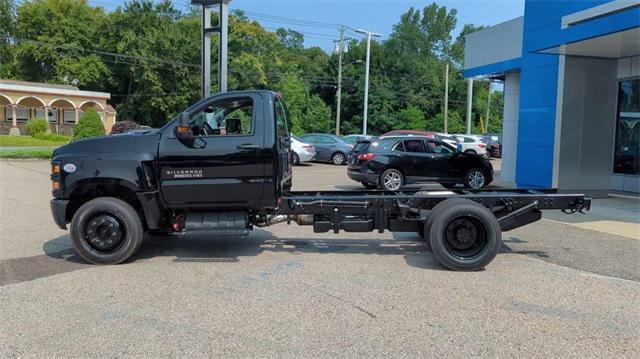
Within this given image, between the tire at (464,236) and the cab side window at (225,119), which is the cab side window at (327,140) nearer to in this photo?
the cab side window at (225,119)

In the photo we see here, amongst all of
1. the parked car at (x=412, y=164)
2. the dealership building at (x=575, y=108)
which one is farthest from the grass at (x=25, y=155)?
the dealership building at (x=575, y=108)

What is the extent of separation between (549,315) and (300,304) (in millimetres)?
2383

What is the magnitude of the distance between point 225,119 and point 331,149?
717 inches

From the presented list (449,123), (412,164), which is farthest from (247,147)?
(449,123)

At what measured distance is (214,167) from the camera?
664 cm

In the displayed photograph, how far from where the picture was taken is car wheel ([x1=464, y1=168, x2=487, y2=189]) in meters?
15.1

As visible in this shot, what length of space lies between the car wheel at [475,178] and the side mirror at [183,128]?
10.4 meters

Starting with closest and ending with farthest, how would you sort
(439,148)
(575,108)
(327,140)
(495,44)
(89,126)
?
(575,108), (439,148), (495,44), (327,140), (89,126)

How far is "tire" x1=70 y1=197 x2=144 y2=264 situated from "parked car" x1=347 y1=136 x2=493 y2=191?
29.6 feet

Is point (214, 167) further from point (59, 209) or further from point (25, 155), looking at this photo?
point (25, 155)

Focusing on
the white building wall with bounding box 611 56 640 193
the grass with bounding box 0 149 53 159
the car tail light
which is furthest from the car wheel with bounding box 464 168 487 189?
the grass with bounding box 0 149 53 159

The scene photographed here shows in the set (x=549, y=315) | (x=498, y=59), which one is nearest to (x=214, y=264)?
(x=549, y=315)

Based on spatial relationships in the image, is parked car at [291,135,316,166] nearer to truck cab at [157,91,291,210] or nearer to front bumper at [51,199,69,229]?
truck cab at [157,91,291,210]

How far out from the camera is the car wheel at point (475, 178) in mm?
15147
